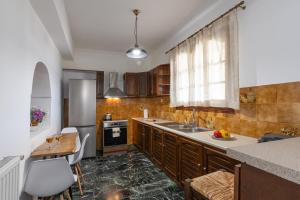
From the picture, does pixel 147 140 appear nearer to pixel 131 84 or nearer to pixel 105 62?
pixel 131 84

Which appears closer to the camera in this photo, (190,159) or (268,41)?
(268,41)

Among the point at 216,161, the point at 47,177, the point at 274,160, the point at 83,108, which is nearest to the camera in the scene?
the point at 274,160

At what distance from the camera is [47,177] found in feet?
5.41

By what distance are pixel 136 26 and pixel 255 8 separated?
6.70 feet

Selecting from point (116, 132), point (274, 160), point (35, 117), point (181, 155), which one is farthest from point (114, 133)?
point (274, 160)

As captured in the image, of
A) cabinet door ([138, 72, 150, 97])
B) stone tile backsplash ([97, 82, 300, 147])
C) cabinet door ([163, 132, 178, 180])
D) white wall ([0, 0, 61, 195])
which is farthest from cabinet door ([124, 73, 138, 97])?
white wall ([0, 0, 61, 195])

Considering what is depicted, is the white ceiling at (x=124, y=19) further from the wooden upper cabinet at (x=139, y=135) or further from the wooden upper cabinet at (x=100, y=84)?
the wooden upper cabinet at (x=139, y=135)

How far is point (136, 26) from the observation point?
130 inches

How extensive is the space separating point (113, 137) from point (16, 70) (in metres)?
3.08

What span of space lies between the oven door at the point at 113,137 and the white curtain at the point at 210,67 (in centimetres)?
179

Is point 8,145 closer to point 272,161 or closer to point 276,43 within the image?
point 272,161

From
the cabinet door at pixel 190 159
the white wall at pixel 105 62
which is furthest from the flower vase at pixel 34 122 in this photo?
the white wall at pixel 105 62

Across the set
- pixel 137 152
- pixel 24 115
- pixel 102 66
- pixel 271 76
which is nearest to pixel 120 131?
pixel 137 152

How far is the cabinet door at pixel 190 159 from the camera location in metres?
2.07
